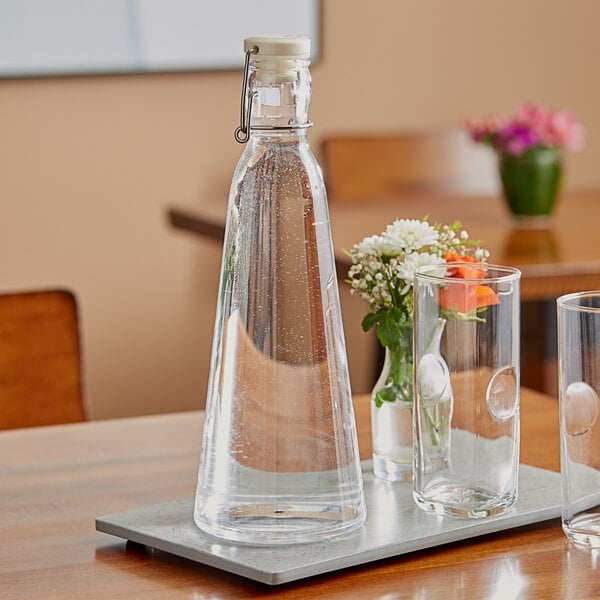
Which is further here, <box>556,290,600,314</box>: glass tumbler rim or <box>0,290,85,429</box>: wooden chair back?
<box>0,290,85,429</box>: wooden chair back

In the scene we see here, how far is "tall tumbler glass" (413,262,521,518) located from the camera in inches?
29.8

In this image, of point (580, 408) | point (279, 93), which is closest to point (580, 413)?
point (580, 408)

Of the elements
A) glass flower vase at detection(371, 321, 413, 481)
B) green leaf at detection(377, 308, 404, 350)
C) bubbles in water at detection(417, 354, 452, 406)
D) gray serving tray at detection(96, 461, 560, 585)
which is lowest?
gray serving tray at detection(96, 461, 560, 585)

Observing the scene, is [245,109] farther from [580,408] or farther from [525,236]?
[525,236]

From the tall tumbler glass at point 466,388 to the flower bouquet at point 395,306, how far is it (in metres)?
0.05

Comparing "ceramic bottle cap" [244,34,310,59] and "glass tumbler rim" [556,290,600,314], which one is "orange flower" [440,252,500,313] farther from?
"ceramic bottle cap" [244,34,310,59]

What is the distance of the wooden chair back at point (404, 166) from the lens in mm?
2928

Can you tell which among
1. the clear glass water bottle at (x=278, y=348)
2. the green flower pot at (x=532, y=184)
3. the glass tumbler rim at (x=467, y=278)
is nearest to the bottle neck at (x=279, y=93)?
the clear glass water bottle at (x=278, y=348)

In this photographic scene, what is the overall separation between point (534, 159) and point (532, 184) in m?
0.05

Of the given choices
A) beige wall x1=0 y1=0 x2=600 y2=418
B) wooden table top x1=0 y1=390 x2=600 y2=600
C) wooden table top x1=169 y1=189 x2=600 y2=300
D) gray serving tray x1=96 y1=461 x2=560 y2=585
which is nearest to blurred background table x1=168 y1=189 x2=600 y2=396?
wooden table top x1=169 y1=189 x2=600 y2=300

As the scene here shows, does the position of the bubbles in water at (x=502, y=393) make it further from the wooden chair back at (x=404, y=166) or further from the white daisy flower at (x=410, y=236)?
the wooden chair back at (x=404, y=166)

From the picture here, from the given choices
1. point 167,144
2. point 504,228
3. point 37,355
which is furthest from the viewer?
point 167,144

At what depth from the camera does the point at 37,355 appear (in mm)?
1432

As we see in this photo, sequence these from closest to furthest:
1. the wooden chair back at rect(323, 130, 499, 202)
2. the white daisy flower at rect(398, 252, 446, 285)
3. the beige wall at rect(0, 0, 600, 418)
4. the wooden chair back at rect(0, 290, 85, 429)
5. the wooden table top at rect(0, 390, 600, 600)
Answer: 1. the wooden table top at rect(0, 390, 600, 600)
2. the white daisy flower at rect(398, 252, 446, 285)
3. the wooden chair back at rect(0, 290, 85, 429)
4. the wooden chair back at rect(323, 130, 499, 202)
5. the beige wall at rect(0, 0, 600, 418)
